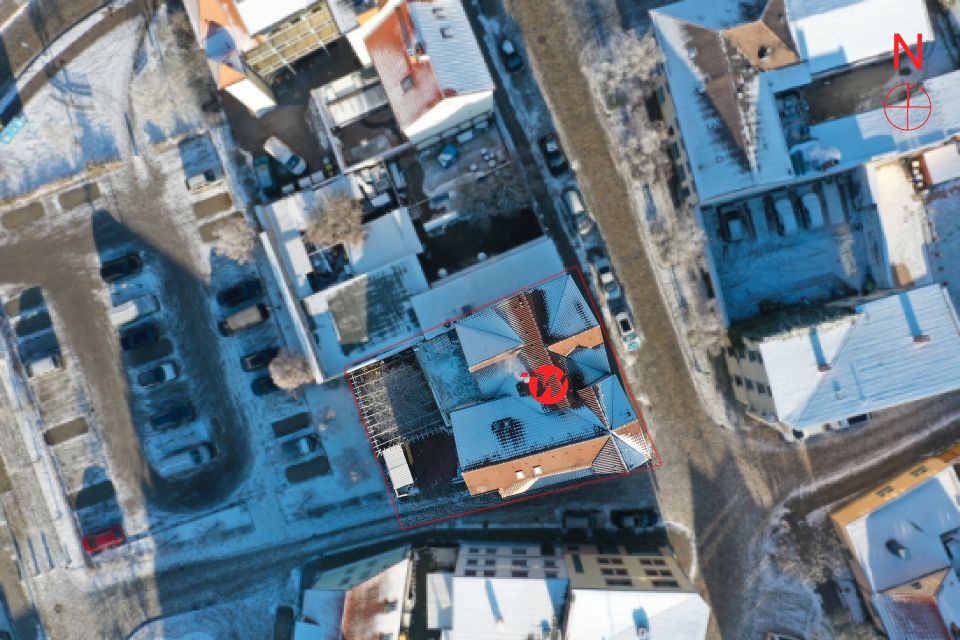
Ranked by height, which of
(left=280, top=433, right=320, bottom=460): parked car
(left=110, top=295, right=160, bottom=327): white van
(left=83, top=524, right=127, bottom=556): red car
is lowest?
(left=83, top=524, right=127, bottom=556): red car

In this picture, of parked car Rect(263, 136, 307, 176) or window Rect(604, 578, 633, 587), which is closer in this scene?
window Rect(604, 578, 633, 587)

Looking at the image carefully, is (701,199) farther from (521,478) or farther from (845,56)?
(521,478)

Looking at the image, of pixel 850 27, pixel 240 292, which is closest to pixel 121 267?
pixel 240 292

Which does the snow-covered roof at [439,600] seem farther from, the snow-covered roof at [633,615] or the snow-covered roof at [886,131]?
the snow-covered roof at [886,131]

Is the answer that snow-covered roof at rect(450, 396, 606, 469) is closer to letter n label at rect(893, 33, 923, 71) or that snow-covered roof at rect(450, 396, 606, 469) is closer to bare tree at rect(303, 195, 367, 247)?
bare tree at rect(303, 195, 367, 247)

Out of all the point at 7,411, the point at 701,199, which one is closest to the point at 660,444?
the point at 701,199

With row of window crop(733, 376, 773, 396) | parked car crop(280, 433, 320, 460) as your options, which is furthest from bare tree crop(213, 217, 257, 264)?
row of window crop(733, 376, 773, 396)
